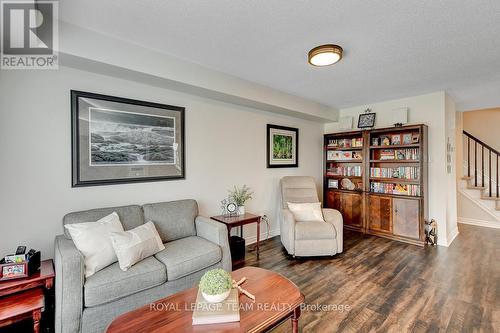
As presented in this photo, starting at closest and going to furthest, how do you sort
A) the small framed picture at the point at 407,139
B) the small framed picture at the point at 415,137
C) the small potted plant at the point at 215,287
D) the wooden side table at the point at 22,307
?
the small potted plant at the point at 215,287
the wooden side table at the point at 22,307
the small framed picture at the point at 415,137
the small framed picture at the point at 407,139

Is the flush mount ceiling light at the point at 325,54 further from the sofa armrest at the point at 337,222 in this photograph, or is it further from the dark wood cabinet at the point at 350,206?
the dark wood cabinet at the point at 350,206

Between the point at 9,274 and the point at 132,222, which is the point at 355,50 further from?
the point at 9,274

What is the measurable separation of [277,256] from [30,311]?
251cm

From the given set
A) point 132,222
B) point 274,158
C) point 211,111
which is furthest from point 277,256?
point 211,111

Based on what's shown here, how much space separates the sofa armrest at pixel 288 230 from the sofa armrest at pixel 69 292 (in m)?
2.28

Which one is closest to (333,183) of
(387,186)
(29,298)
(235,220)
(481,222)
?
(387,186)

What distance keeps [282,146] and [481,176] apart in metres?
4.63

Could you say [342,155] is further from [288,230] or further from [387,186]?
[288,230]

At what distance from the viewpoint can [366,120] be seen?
446cm

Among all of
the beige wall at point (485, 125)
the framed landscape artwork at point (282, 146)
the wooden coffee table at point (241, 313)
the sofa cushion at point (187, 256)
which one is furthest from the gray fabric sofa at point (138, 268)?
the beige wall at point (485, 125)

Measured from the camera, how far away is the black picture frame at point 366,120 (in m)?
4.38

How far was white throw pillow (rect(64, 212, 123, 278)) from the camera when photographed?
1815 mm

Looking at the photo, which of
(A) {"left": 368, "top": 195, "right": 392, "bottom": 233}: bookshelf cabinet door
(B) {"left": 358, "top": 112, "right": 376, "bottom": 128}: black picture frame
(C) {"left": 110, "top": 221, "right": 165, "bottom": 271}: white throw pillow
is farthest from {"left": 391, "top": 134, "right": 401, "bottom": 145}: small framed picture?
(C) {"left": 110, "top": 221, "right": 165, "bottom": 271}: white throw pillow

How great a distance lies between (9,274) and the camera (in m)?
1.67
